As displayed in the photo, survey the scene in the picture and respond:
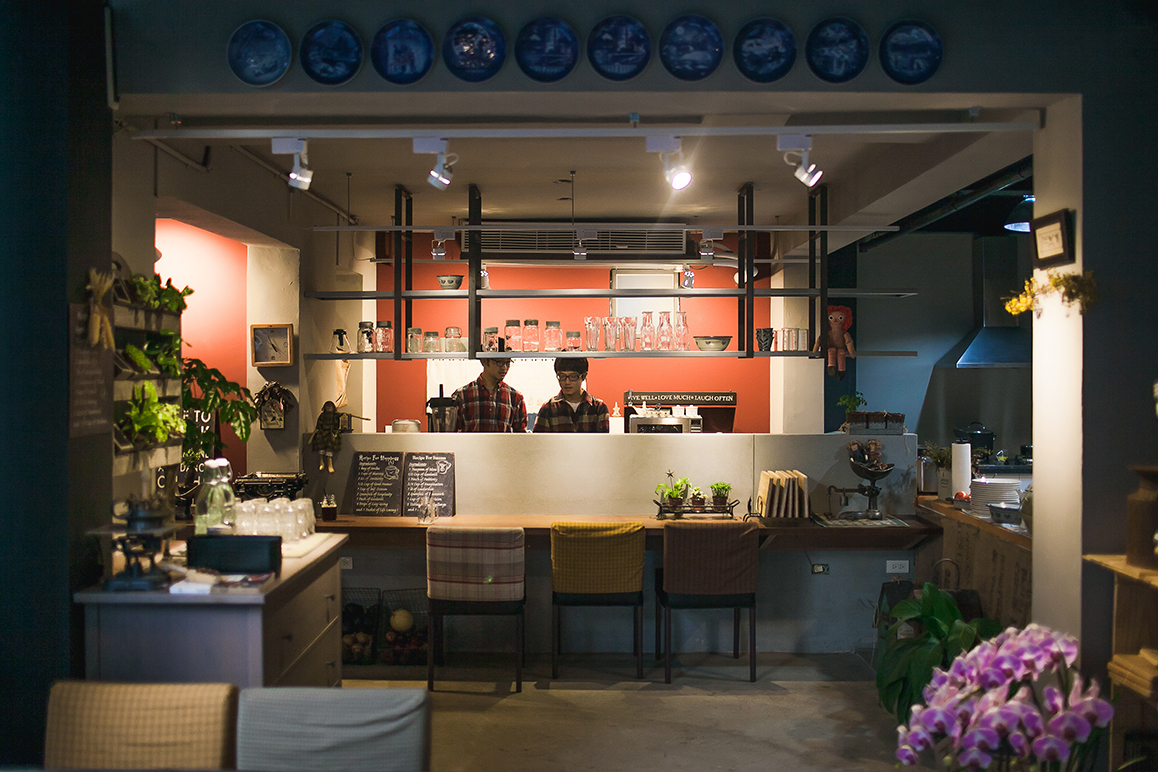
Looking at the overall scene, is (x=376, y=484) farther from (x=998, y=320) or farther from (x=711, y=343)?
(x=998, y=320)

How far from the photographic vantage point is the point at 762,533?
15.9 feet

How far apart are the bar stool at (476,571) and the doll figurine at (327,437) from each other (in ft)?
4.32

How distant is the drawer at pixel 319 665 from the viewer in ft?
9.90

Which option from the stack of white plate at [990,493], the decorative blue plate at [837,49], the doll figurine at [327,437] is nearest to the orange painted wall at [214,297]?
the doll figurine at [327,437]

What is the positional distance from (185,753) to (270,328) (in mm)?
3762

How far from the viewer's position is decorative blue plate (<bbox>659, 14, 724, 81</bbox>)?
308cm

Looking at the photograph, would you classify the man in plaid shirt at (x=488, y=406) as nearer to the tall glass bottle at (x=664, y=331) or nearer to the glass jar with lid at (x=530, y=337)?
the glass jar with lid at (x=530, y=337)

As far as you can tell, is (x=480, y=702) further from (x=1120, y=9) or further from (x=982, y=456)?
(x=982, y=456)

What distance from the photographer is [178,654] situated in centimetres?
275

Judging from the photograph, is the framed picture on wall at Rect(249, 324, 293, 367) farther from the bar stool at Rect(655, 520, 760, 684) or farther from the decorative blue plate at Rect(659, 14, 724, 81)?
the decorative blue plate at Rect(659, 14, 724, 81)

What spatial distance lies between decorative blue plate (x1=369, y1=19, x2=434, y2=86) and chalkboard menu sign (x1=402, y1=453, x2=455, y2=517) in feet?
9.17

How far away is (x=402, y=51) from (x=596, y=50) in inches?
29.3

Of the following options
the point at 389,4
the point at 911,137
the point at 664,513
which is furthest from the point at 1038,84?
the point at 664,513

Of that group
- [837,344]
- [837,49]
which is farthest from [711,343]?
[837,49]
